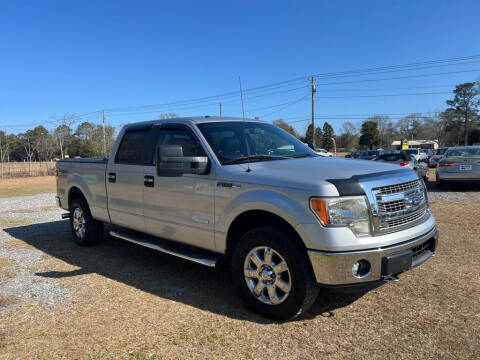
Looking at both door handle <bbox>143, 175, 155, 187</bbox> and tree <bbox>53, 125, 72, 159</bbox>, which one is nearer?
door handle <bbox>143, 175, 155, 187</bbox>

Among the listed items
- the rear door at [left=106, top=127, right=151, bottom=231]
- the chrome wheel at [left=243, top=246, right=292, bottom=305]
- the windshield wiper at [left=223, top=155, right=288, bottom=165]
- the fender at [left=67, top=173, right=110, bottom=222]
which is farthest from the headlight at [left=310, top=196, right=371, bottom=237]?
the fender at [left=67, top=173, right=110, bottom=222]

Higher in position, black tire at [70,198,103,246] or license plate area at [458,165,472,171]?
license plate area at [458,165,472,171]

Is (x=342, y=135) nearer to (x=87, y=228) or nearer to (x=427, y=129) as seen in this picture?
(x=427, y=129)

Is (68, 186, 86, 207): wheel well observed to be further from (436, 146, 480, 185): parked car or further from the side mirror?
(436, 146, 480, 185): parked car

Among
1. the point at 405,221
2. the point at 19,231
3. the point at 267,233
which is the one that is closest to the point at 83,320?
the point at 267,233

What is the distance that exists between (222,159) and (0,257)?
4444 mm

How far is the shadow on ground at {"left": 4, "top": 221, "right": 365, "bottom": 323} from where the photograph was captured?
12.8 ft

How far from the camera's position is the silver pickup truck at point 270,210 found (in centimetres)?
313

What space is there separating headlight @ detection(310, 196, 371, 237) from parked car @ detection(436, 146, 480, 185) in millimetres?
11223

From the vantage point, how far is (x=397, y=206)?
3.38m

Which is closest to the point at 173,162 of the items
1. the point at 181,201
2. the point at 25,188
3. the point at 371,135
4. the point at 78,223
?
the point at 181,201

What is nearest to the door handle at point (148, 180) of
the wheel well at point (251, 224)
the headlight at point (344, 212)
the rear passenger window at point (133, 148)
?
the rear passenger window at point (133, 148)

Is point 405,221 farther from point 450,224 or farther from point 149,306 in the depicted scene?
point 450,224

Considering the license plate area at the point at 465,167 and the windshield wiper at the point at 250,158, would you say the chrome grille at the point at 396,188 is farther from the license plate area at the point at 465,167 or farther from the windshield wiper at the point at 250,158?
the license plate area at the point at 465,167
